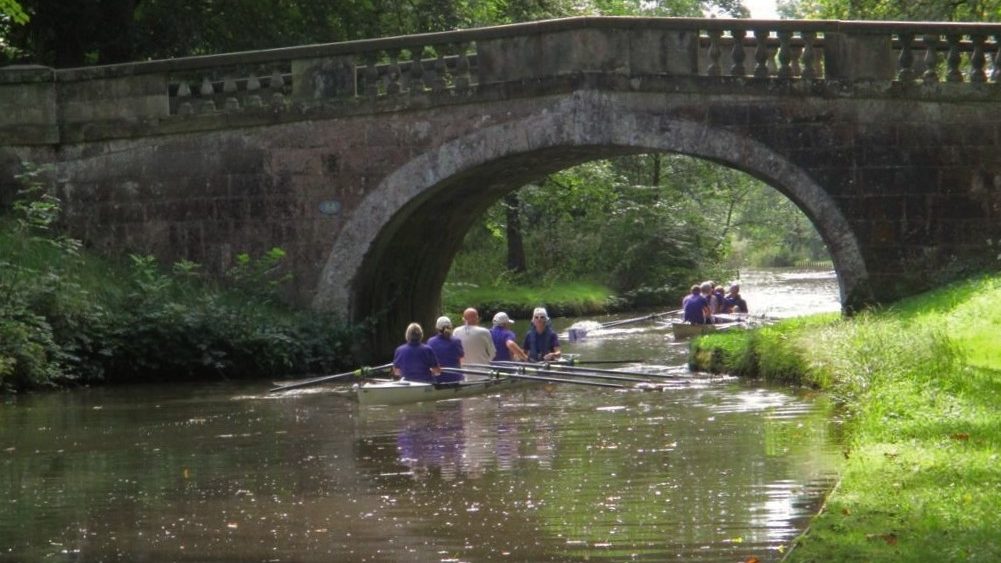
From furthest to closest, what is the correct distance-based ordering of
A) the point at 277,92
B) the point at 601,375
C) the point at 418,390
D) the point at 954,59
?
the point at 277,92 < the point at 954,59 < the point at 601,375 < the point at 418,390

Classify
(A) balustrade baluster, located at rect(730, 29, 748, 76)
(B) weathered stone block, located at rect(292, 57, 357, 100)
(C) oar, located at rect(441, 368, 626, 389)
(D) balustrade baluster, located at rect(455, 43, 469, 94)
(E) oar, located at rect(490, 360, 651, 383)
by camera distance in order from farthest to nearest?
(B) weathered stone block, located at rect(292, 57, 357, 100) → (D) balustrade baluster, located at rect(455, 43, 469, 94) → (A) balustrade baluster, located at rect(730, 29, 748, 76) → (E) oar, located at rect(490, 360, 651, 383) → (C) oar, located at rect(441, 368, 626, 389)

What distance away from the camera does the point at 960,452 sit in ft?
30.1

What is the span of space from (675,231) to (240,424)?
25.2 m

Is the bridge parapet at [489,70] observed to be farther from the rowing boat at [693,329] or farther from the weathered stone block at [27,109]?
the rowing boat at [693,329]

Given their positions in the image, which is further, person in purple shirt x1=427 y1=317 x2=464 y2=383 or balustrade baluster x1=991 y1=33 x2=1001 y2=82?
balustrade baluster x1=991 y1=33 x2=1001 y2=82

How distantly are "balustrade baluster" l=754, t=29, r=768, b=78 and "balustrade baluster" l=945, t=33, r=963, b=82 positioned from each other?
201 cm

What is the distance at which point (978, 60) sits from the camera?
18312 millimetres

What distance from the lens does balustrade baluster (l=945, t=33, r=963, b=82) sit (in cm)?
1831

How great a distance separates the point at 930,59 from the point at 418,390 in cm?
703

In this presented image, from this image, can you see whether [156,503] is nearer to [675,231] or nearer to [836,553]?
[836,553]

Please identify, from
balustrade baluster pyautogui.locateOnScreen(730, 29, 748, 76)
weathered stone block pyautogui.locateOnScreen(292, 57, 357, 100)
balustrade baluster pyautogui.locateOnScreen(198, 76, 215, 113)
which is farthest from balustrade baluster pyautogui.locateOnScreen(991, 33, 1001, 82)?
balustrade baluster pyautogui.locateOnScreen(198, 76, 215, 113)

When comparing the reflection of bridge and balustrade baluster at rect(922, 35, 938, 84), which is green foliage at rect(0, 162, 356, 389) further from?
balustrade baluster at rect(922, 35, 938, 84)

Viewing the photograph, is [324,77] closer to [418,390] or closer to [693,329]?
[418,390]

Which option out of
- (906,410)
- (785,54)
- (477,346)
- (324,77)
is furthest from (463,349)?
(906,410)
